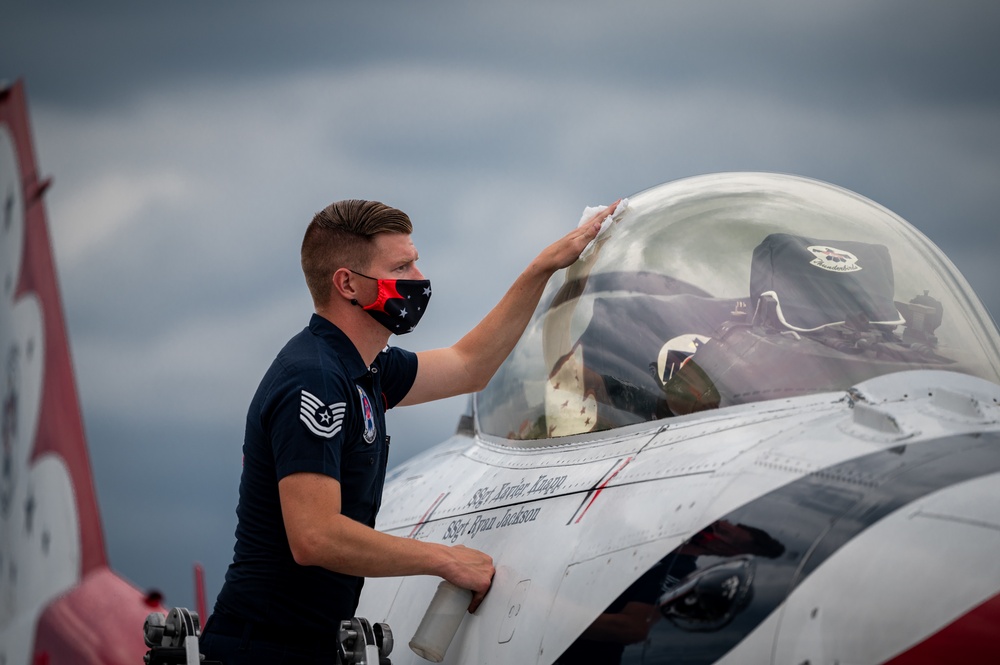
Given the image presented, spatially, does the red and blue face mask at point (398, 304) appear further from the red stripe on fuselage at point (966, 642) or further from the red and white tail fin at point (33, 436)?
the red and white tail fin at point (33, 436)

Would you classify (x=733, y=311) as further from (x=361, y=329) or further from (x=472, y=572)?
(x=361, y=329)

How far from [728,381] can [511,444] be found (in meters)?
1.10

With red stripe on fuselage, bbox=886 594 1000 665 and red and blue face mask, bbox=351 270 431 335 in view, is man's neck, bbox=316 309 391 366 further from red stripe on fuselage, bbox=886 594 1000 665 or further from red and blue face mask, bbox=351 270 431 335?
red stripe on fuselage, bbox=886 594 1000 665

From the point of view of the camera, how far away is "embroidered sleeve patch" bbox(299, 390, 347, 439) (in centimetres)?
357

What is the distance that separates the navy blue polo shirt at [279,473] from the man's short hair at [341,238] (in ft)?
0.59

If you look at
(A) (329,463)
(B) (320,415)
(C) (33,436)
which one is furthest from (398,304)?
(C) (33,436)

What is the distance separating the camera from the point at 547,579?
11.1 ft

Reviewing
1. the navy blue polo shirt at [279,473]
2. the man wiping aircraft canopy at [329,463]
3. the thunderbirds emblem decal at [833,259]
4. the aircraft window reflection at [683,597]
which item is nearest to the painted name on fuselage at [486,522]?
the man wiping aircraft canopy at [329,463]

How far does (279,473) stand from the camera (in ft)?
11.8

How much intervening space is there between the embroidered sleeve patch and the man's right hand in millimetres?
561

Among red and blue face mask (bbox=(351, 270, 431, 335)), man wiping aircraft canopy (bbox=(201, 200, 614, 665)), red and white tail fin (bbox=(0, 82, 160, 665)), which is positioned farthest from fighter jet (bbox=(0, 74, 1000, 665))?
red and white tail fin (bbox=(0, 82, 160, 665))

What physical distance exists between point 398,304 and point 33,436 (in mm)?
5554

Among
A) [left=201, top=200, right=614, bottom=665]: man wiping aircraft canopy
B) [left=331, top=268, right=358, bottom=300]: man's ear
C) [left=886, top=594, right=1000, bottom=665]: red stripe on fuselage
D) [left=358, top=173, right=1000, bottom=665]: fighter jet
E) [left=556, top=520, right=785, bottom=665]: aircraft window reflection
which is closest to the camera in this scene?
[left=886, top=594, right=1000, bottom=665]: red stripe on fuselage

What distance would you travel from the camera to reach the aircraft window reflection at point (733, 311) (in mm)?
3582
